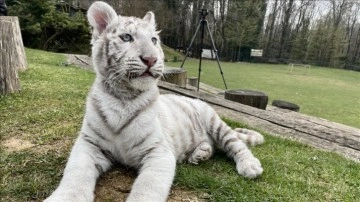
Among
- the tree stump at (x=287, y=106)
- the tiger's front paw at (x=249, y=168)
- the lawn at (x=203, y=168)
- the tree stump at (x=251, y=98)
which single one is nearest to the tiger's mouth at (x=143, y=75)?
the lawn at (x=203, y=168)

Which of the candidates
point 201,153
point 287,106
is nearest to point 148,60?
point 201,153

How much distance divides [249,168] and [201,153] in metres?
0.49

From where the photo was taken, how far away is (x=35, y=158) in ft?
9.52

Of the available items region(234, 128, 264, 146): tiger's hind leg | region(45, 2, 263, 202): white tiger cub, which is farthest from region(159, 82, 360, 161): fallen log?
region(45, 2, 263, 202): white tiger cub

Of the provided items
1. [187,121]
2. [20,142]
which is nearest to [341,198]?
[187,121]

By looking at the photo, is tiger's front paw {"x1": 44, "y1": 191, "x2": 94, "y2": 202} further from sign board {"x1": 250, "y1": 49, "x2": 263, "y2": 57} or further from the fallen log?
sign board {"x1": 250, "y1": 49, "x2": 263, "y2": 57}

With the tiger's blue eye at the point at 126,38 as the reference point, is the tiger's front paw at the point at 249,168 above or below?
below

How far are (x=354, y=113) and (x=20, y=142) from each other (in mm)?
13548

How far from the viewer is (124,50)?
8.33 ft

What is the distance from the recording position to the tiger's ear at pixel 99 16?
272 cm

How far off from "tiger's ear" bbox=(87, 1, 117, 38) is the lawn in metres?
1.10

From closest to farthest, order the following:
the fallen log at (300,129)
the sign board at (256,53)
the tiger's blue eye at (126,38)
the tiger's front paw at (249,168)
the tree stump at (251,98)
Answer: the tiger's blue eye at (126,38), the tiger's front paw at (249,168), the fallen log at (300,129), the tree stump at (251,98), the sign board at (256,53)

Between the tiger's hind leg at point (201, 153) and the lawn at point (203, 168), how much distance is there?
62 mm

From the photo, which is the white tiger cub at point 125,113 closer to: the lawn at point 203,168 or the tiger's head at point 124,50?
the tiger's head at point 124,50
